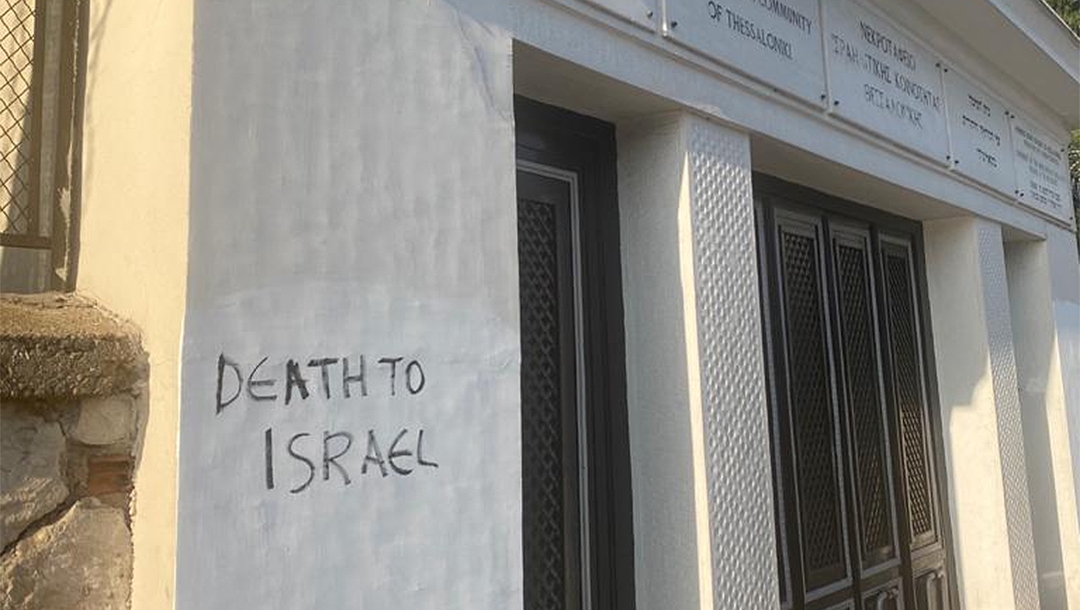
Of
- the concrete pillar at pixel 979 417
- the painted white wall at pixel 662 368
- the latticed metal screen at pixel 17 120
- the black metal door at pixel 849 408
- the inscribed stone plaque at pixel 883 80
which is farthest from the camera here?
the concrete pillar at pixel 979 417

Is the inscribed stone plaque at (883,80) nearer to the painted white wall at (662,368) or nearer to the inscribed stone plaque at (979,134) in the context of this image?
the inscribed stone plaque at (979,134)

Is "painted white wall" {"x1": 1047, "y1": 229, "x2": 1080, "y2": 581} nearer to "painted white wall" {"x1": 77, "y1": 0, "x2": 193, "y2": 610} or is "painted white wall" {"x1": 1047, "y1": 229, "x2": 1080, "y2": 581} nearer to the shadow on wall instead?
the shadow on wall

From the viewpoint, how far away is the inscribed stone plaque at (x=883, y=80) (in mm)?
3930

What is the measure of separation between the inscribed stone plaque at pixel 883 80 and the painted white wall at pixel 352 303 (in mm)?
2302

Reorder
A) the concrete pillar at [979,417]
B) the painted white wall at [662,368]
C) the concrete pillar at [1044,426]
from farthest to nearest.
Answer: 1. the concrete pillar at [1044,426]
2. the concrete pillar at [979,417]
3. the painted white wall at [662,368]

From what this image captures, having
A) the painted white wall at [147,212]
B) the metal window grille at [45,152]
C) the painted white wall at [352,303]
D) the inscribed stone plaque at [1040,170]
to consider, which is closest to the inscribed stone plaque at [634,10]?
the painted white wall at [352,303]

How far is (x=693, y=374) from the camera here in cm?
280

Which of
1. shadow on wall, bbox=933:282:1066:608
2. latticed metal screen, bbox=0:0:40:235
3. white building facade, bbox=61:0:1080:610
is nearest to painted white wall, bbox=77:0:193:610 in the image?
white building facade, bbox=61:0:1080:610

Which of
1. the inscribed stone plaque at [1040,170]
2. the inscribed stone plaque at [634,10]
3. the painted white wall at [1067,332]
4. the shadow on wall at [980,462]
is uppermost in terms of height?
the inscribed stone plaque at [1040,170]

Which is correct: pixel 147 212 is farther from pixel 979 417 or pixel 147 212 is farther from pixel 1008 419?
pixel 1008 419

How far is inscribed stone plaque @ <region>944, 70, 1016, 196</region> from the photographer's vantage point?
16.5ft

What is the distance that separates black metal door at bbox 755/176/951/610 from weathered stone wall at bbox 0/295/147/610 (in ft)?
8.80

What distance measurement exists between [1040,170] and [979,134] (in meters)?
1.43

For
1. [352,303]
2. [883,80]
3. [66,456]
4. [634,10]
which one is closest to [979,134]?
[883,80]
